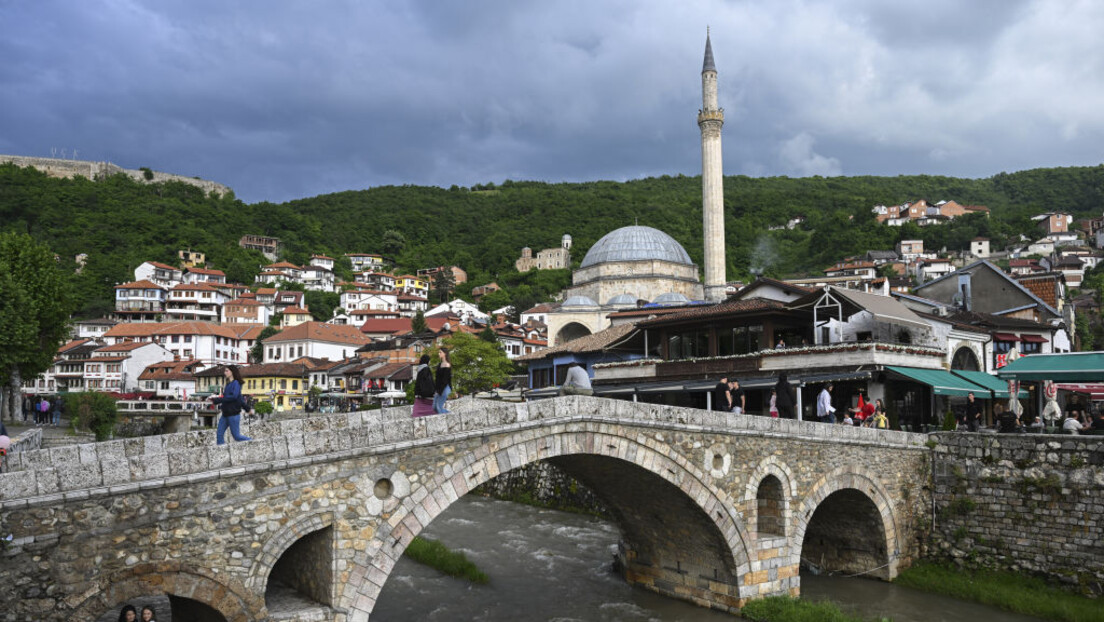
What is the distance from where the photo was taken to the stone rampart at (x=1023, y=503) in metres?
13.8

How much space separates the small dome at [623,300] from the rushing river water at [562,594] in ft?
98.1

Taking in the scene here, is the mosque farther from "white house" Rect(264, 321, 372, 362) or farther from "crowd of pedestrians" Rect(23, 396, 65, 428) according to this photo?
"crowd of pedestrians" Rect(23, 396, 65, 428)

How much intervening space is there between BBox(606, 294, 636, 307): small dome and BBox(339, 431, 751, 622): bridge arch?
3374 centimetres

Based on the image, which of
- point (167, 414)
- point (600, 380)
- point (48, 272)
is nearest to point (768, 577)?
A: point (600, 380)

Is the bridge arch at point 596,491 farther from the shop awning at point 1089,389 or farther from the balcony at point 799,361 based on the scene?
the shop awning at point 1089,389

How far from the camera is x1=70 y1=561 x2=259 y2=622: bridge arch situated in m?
6.88

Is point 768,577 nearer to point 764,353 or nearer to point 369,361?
point 764,353

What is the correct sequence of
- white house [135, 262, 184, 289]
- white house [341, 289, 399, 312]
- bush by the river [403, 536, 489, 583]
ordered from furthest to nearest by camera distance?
white house [341, 289, 399, 312], white house [135, 262, 184, 289], bush by the river [403, 536, 489, 583]

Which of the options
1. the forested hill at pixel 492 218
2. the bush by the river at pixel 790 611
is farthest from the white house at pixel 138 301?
the bush by the river at pixel 790 611

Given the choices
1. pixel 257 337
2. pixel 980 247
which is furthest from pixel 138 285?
pixel 980 247

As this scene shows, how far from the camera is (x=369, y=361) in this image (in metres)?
53.2

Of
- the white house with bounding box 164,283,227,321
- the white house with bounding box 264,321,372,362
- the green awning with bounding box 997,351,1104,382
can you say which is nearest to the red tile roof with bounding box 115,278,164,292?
the white house with bounding box 164,283,227,321

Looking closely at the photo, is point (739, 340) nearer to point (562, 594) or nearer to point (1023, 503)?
point (1023, 503)

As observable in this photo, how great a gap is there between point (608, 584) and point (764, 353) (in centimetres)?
842
